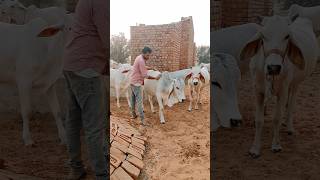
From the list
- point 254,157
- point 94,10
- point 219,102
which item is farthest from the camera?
point 254,157

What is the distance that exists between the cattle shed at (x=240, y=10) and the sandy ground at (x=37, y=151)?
2.94 metres

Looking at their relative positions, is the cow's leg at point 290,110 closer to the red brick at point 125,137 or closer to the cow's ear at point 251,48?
the cow's ear at point 251,48

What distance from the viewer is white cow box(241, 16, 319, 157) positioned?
299 cm

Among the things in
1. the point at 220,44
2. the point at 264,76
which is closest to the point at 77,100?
the point at 264,76

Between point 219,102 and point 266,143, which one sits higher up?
point 219,102

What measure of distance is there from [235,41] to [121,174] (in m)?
1.78

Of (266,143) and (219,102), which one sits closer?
(219,102)

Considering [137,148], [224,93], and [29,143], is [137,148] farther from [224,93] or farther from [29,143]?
[224,93]

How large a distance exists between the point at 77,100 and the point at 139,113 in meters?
1.92

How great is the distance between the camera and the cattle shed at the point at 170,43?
4.21 meters

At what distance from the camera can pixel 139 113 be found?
176 inches

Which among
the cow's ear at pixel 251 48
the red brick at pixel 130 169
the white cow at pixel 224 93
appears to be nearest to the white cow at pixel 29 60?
the red brick at pixel 130 169

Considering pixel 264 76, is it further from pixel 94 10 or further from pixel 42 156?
pixel 42 156

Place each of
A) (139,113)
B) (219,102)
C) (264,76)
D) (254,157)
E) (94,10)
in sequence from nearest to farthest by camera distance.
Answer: (94,10) < (219,102) < (264,76) < (254,157) < (139,113)
